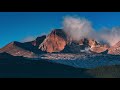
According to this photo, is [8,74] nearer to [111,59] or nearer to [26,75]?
[26,75]

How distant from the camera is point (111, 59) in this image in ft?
32.8
